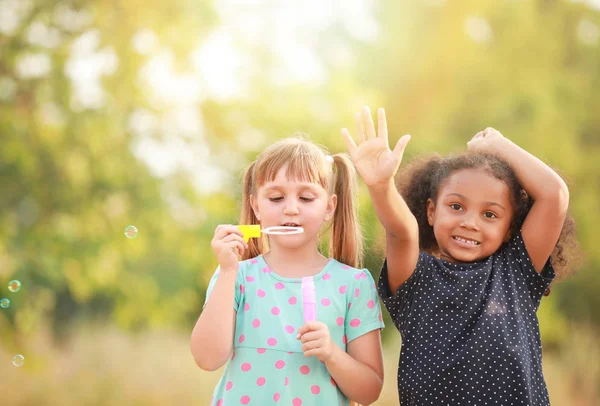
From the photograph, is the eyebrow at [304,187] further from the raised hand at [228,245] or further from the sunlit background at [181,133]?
the sunlit background at [181,133]

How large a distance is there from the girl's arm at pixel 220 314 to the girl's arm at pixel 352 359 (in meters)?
0.25

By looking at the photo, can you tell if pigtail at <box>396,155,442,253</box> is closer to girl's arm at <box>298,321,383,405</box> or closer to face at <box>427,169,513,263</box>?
face at <box>427,169,513,263</box>

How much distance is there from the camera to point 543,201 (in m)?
2.55

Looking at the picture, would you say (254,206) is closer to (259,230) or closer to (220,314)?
(259,230)

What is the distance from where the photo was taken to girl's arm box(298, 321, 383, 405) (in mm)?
2371

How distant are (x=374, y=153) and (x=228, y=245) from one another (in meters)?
0.55

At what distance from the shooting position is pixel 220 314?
244 cm

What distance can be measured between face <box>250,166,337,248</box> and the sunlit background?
322 cm

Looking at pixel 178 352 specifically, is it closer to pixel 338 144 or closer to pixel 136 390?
pixel 136 390

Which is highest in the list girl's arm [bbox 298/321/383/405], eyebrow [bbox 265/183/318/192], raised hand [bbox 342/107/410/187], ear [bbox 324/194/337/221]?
raised hand [bbox 342/107/410/187]

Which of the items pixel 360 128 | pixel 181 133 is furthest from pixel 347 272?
pixel 181 133

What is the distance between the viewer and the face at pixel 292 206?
100 inches

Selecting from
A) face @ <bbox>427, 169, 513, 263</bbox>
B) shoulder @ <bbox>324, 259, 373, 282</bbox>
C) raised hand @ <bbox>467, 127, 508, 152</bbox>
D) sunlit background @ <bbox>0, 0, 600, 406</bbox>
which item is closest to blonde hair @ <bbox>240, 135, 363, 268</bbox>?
shoulder @ <bbox>324, 259, 373, 282</bbox>

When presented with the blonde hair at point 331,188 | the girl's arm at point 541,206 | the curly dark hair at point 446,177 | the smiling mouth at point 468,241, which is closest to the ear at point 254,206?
the blonde hair at point 331,188
